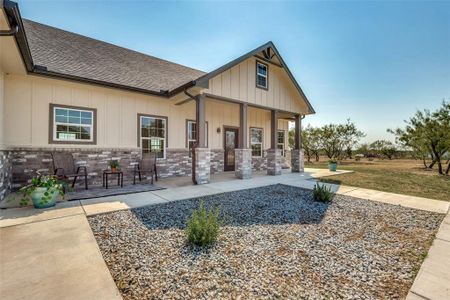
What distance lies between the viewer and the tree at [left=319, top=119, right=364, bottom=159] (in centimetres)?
2309

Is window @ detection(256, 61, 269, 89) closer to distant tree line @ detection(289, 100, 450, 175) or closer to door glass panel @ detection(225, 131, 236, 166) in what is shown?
door glass panel @ detection(225, 131, 236, 166)

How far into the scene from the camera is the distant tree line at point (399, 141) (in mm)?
13859

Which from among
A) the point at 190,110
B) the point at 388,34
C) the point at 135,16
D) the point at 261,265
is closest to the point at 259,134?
the point at 190,110

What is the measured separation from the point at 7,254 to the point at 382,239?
5468 millimetres

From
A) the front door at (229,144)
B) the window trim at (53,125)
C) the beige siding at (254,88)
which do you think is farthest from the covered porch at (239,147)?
the window trim at (53,125)

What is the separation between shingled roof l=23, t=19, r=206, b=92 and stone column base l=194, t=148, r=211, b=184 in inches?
118

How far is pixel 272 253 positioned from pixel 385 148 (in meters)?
36.2

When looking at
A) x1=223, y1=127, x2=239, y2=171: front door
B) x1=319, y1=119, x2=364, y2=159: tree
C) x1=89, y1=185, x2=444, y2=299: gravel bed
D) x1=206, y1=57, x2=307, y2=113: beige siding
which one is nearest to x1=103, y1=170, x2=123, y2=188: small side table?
x1=89, y1=185, x2=444, y2=299: gravel bed

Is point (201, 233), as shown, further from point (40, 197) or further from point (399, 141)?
point (399, 141)

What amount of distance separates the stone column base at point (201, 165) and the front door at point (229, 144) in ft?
12.0

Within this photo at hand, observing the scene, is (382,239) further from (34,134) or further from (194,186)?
(34,134)

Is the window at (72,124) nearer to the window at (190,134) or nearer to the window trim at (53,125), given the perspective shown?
the window trim at (53,125)

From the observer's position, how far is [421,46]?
10047mm

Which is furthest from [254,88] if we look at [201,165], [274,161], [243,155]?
[201,165]
